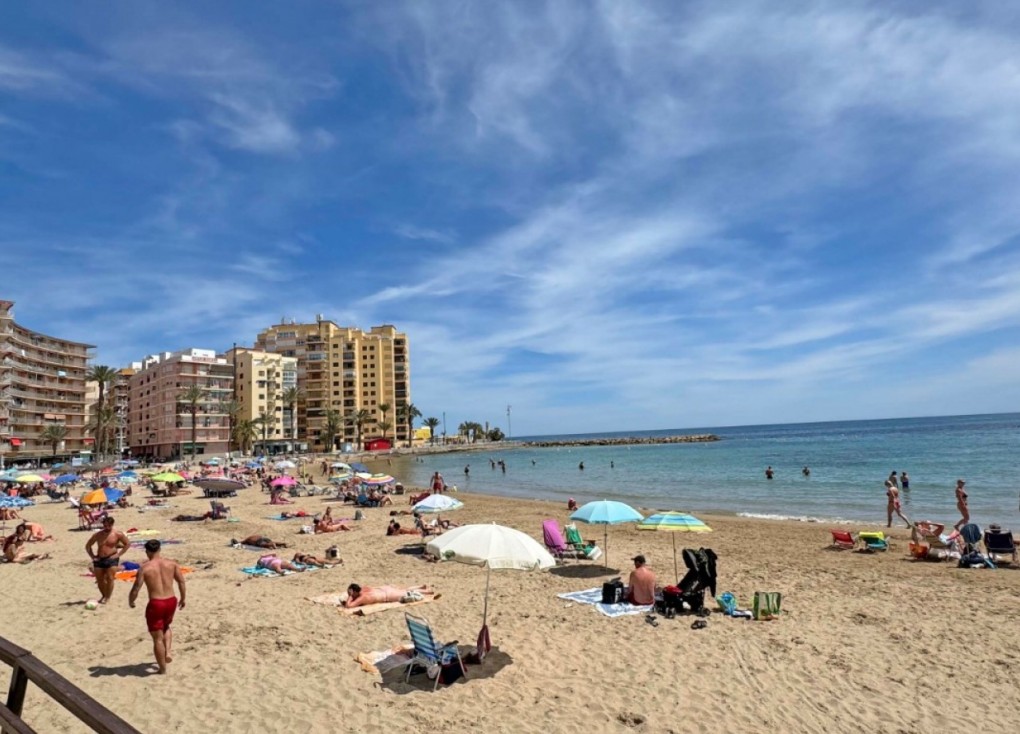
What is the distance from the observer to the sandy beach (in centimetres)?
656

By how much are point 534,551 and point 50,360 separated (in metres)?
102

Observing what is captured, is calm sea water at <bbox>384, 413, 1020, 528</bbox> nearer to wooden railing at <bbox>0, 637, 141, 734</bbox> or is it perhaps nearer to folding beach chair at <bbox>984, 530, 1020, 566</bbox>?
folding beach chair at <bbox>984, 530, 1020, 566</bbox>

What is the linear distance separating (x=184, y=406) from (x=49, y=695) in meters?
95.5

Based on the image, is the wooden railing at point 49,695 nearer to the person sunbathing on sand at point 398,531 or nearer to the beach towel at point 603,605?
the beach towel at point 603,605

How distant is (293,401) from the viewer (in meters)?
100

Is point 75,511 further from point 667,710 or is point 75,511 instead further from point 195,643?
point 667,710

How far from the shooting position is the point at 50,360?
87.6 meters

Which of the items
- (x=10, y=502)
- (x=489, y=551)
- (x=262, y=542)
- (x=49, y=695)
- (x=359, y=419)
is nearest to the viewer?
(x=49, y=695)

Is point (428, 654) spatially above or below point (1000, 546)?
above

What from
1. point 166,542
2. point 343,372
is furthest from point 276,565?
point 343,372

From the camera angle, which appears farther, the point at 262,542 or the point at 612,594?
the point at 262,542

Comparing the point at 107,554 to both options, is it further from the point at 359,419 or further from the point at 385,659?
the point at 359,419

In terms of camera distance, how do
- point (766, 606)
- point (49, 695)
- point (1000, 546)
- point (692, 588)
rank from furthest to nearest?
point (1000, 546), point (692, 588), point (766, 606), point (49, 695)

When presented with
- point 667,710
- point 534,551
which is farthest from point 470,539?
point 667,710
